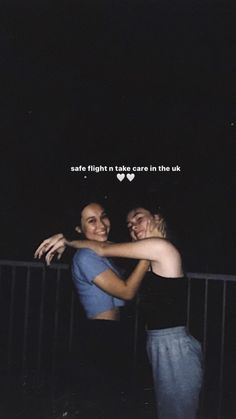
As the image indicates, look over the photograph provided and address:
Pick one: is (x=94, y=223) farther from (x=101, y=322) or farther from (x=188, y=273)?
(x=188, y=273)

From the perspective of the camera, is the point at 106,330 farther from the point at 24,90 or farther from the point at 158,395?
the point at 24,90

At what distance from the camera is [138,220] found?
277 centimetres

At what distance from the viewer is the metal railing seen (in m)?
3.24

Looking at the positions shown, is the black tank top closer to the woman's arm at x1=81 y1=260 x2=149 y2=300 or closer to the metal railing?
the woman's arm at x1=81 y1=260 x2=149 y2=300

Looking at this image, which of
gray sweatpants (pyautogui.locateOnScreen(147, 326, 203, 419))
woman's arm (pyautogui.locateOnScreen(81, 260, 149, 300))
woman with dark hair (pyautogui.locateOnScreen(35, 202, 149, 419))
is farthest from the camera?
woman with dark hair (pyautogui.locateOnScreen(35, 202, 149, 419))

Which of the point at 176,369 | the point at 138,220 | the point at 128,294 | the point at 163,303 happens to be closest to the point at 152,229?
the point at 138,220

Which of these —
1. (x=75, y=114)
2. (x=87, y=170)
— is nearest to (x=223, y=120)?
(x=75, y=114)

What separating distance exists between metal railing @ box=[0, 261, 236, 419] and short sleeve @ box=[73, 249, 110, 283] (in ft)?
1.25

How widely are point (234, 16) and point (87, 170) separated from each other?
7437 millimetres

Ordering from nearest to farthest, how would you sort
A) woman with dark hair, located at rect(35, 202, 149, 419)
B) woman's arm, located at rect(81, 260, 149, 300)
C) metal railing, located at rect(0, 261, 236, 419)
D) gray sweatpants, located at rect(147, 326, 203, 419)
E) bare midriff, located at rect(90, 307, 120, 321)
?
gray sweatpants, located at rect(147, 326, 203, 419), woman's arm, located at rect(81, 260, 149, 300), woman with dark hair, located at rect(35, 202, 149, 419), bare midriff, located at rect(90, 307, 120, 321), metal railing, located at rect(0, 261, 236, 419)

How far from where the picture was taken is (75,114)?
5.86 metres

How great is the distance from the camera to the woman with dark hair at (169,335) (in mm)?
2297

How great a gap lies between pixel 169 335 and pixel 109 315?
21.7 inches

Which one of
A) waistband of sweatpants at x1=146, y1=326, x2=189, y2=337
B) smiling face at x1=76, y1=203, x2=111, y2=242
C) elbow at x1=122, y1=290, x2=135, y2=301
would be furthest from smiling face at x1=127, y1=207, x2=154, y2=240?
waistband of sweatpants at x1=146, y1=326, x2=189, y2=337
